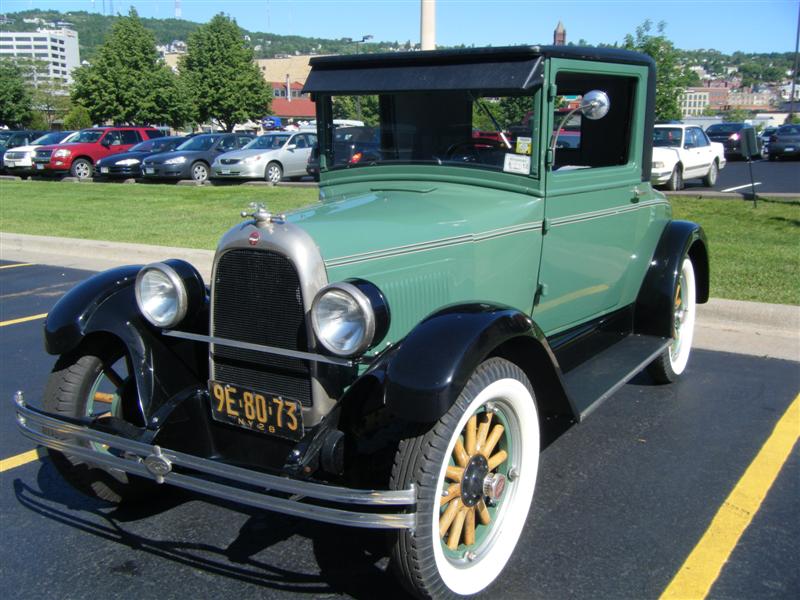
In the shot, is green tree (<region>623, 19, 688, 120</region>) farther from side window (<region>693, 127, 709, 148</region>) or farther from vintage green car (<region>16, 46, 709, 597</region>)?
vintage green car (<region>16, 46, 709, 597</region>)

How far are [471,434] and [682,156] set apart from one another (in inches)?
551

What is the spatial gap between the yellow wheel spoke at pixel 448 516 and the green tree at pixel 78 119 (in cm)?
4131

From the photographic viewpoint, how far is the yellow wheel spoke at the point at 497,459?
2.86 m

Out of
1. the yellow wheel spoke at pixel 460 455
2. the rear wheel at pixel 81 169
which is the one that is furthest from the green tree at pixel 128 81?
the yellow wheel spoke at pixel 460 455

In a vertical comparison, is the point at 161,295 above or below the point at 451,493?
above

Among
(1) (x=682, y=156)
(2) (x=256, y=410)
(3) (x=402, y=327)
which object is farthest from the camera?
(1) (x=682, y=156)

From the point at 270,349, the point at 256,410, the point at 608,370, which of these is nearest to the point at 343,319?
the point at 270,349

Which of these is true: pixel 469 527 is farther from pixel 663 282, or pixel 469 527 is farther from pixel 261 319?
pixel 663 282

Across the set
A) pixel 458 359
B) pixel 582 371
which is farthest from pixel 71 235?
pixel 458 359

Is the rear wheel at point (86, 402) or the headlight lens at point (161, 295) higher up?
the headlight lens at point (161, 295)

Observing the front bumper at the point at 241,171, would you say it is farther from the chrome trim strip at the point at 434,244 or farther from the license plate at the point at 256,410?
the license plate at the point at 256,410

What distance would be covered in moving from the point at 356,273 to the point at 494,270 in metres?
0.78

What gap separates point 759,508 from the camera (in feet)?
10.9

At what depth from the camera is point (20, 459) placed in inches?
153
